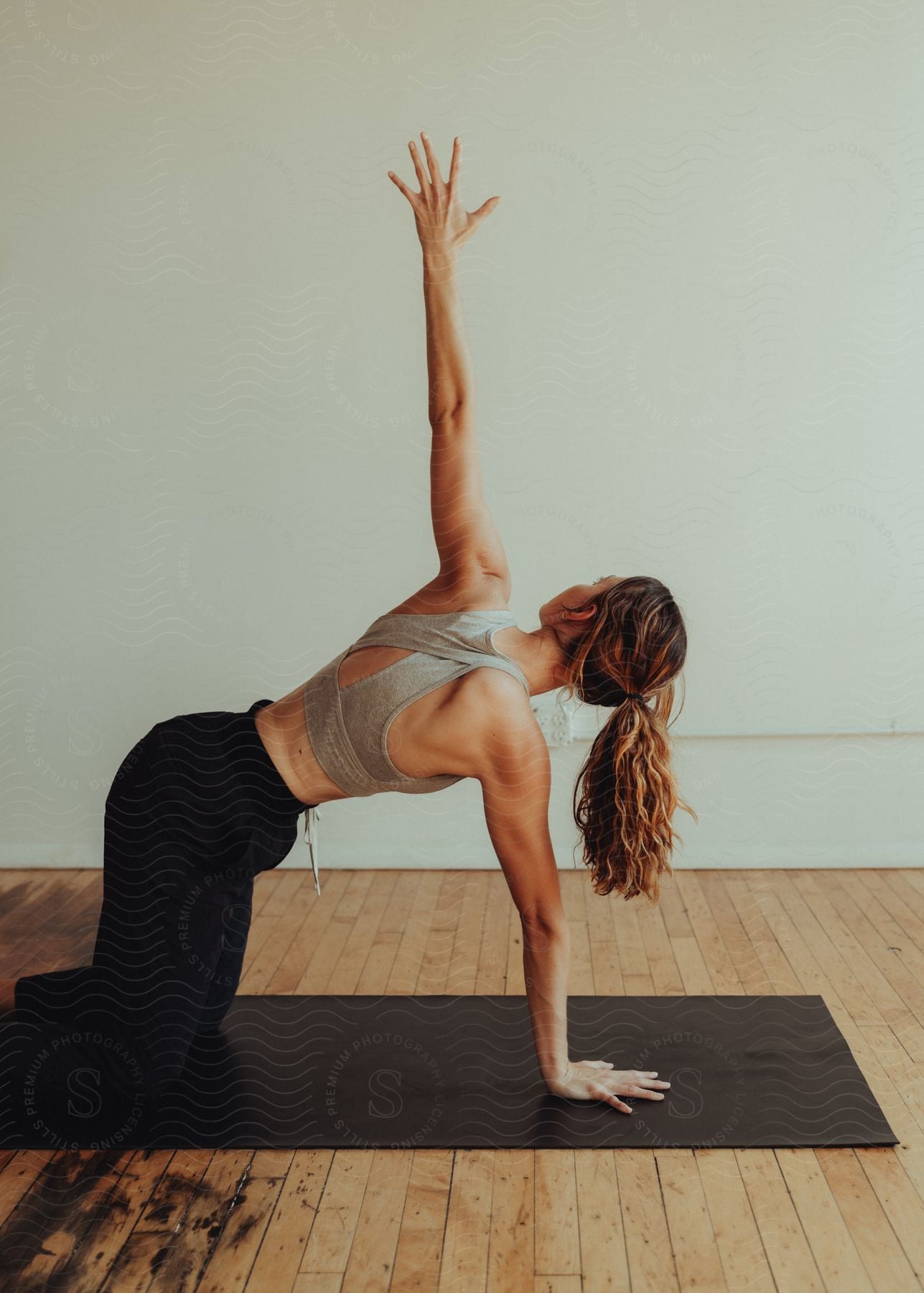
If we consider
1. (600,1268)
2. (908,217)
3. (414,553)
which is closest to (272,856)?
(600,1268)

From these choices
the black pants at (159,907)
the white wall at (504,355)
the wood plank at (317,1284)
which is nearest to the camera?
the wood plank at (317,1284)

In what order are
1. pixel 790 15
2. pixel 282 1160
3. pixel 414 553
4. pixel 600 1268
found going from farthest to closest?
1. pixel 414 553
2. pixel 790 15
3. pixel 282 1160
4. pixel 600 1268

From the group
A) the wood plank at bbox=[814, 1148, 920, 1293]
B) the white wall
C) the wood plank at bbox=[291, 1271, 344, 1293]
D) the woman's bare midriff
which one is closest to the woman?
the woman's bare midriff

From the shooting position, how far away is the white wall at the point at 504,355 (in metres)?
3.44

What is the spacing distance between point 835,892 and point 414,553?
5.21 ft

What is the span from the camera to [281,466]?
11.8 feet

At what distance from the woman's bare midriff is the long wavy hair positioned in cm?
18

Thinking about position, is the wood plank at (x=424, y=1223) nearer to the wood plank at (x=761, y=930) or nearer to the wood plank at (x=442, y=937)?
the wood plank at (x=442, y=937)

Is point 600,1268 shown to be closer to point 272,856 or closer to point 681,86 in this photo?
point 272,856

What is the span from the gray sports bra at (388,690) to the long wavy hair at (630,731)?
0.15 metres

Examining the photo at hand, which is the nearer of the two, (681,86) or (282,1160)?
(282,1160)

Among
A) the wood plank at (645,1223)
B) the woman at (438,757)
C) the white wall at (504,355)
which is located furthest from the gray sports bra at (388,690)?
the white wall at (504,355)

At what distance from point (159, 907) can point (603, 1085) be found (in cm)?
90

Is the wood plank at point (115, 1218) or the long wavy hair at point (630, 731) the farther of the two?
the long wavy hair at point (630, 731)
